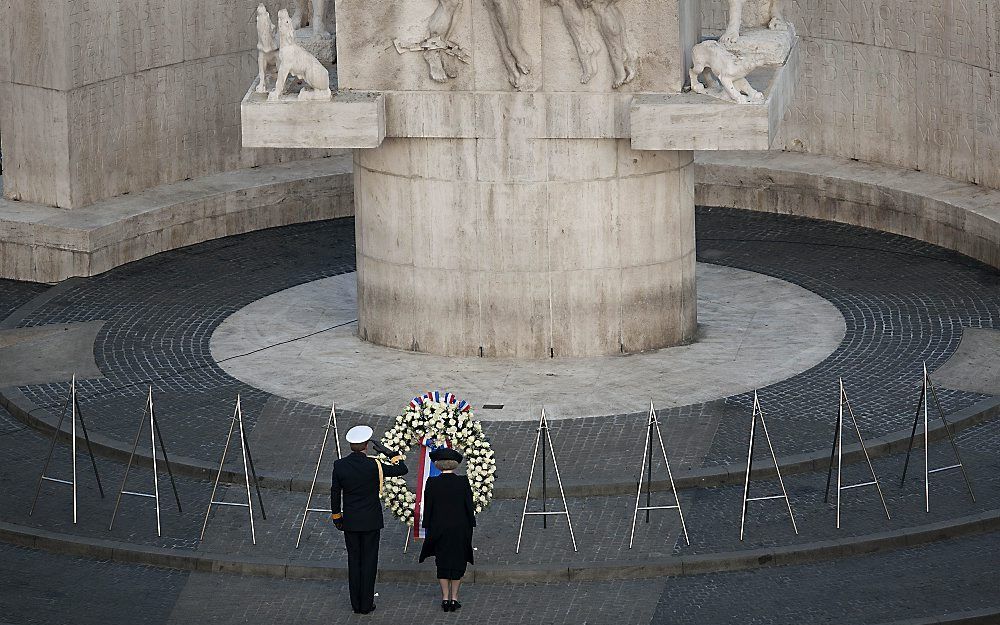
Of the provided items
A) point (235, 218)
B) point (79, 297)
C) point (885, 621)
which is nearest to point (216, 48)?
point (235, 218)

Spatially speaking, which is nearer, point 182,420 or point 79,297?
point 182,420

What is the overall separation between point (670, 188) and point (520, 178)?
1.86 m

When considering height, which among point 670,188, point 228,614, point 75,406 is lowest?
point 228,614

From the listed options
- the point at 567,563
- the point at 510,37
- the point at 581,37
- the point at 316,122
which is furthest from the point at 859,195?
the point at 567,563

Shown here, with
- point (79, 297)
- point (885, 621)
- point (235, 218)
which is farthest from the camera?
point (235, 218)

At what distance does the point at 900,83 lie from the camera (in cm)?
3095

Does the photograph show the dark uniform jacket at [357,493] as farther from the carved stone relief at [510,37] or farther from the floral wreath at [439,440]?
the carved stone relief at [510,37]

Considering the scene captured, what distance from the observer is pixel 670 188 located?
24453 millimetres

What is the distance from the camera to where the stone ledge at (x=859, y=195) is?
29.0m

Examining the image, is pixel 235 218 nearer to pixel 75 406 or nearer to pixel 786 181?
pixel 786 181

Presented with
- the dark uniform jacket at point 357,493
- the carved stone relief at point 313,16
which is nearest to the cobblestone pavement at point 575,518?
the dark uniform jacket at point 357,493

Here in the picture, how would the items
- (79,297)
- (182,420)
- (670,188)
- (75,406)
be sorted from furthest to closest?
(79,297), (670,188), (182,420), (75,406)

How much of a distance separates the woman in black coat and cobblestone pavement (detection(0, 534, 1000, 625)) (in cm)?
56

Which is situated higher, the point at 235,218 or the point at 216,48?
the point at 216,48
